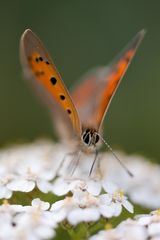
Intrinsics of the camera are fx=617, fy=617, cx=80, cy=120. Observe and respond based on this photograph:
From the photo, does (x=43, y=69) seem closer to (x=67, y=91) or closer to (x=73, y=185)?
(x=67, y=91)

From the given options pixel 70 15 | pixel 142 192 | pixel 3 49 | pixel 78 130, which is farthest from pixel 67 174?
pixel 70 15

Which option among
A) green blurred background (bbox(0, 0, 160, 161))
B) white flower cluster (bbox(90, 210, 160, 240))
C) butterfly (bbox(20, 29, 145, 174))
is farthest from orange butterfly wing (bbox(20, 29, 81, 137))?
green blurred background (bbox(0, 0, 160, 161))

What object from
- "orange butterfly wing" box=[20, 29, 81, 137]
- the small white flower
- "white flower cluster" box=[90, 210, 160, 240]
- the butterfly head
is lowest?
"white flower cluster" box=[90, 210, 160, 240]

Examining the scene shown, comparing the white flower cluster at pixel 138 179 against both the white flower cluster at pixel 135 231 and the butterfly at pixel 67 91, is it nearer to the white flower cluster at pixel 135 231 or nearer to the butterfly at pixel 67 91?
the butterfly at pixel 67 91

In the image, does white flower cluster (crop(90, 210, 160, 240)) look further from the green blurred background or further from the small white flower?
the green blurred background

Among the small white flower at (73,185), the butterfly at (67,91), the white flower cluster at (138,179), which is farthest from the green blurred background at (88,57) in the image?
the small white flower at (73,185)
